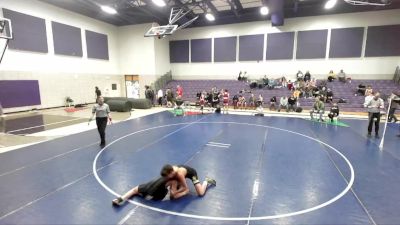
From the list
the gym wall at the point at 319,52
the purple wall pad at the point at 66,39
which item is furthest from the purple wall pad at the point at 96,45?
the gym wall at the point at 319,52

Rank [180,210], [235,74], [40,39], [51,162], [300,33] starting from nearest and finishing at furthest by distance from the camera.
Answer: [180,210] < [51,162] < [40,39] < [300,33] < [235,74]

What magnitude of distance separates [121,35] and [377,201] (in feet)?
78.1

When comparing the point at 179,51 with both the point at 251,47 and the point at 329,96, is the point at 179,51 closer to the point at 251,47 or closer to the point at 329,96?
the point at 251,47

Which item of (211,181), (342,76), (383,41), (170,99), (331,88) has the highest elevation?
(383,41)

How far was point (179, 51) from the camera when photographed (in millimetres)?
24234

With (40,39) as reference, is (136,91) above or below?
below

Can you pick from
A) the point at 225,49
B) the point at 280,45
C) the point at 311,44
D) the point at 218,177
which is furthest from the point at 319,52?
the point at 218,177

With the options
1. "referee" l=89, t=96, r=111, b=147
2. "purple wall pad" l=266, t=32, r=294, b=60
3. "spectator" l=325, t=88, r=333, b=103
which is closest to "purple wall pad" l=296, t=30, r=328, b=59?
"purple wall pad" l=266, t=32, r=294, b=60

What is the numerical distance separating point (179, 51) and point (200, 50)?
8.06 feet

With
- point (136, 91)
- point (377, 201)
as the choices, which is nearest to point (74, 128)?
point (377, 201)

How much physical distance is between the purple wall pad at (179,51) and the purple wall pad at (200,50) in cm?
70

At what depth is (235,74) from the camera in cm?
2230

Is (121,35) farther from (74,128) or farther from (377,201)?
(377,201)

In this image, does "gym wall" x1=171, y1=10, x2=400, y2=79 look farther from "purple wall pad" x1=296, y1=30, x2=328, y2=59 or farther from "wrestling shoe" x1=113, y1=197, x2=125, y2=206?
"wrestling shoe" x1=113, y1=197, x2=125, y2=206
